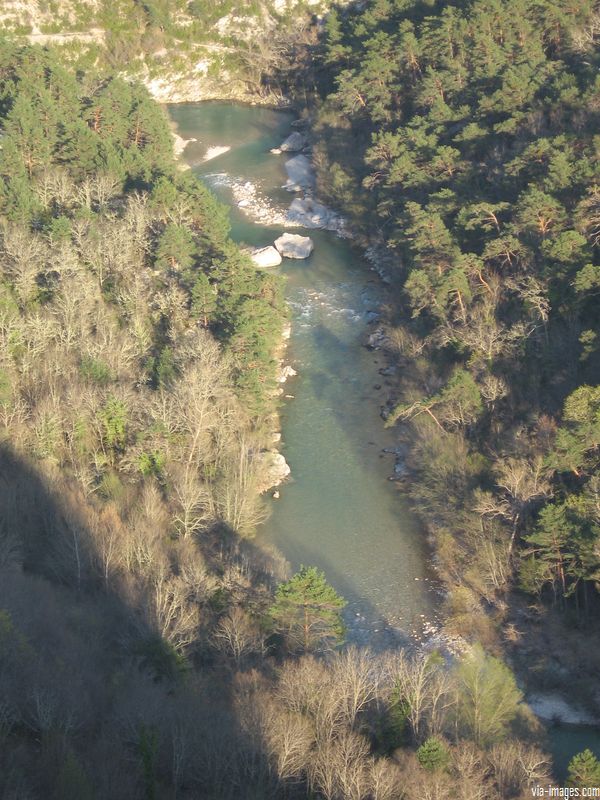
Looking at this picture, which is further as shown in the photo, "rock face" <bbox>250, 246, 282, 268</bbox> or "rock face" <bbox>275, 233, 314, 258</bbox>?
"rock face" <bbox>275, 233, 314, 258</bbox>

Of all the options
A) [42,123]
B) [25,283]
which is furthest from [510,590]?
[42,123]

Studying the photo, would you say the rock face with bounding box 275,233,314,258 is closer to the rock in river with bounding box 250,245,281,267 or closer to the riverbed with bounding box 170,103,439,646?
the riverbed with bounding box 170,103,439,646

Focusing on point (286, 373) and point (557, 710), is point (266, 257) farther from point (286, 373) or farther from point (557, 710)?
point (557, 710)

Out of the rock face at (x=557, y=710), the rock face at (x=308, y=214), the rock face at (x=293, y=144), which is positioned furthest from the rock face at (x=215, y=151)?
the rock face at (x=557, y=710)

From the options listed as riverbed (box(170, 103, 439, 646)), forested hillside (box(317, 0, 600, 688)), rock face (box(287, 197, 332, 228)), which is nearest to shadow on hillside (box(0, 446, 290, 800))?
riverbed (box(170, 103, 439, 646))

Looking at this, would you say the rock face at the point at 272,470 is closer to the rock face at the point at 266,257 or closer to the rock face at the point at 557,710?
the rock face at the point at 557,710

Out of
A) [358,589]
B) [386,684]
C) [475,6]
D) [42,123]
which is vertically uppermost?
[475,6]

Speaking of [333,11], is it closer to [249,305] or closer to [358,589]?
[249,305]
